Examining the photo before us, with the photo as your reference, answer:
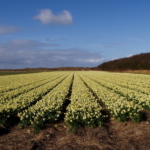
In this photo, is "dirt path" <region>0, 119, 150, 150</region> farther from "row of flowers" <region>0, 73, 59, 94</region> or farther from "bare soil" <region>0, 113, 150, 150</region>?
"row of flowers" <region>0, 73, 59, 94</region>

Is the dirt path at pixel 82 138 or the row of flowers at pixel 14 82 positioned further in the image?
the row of flowers at pixel 14 82

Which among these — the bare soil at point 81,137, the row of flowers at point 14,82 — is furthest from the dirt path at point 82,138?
the row of flowers at point 14,82

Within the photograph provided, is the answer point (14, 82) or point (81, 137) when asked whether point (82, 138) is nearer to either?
point (81, 137)

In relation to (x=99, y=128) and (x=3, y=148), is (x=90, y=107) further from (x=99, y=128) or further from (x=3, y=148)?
(x=3, y=148)

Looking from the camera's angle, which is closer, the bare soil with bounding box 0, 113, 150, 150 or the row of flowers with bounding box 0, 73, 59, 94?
the bare soil with bounding box 0, 113, 150, 150

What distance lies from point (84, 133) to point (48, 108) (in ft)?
7.87

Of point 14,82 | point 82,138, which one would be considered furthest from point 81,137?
point 14,82

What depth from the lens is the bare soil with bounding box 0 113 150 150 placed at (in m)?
6.70

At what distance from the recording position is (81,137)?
735 cm

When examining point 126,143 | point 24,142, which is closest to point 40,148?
point 24,142

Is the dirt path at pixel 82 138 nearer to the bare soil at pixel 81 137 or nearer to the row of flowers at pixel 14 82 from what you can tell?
the bare soil at pixel 81 137

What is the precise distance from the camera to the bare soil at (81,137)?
6.70 meters

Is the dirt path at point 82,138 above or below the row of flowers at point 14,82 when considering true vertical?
below

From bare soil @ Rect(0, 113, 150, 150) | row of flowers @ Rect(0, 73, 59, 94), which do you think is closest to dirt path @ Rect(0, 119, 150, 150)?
bare soil @ Rect(0, 113, 150, 150)
